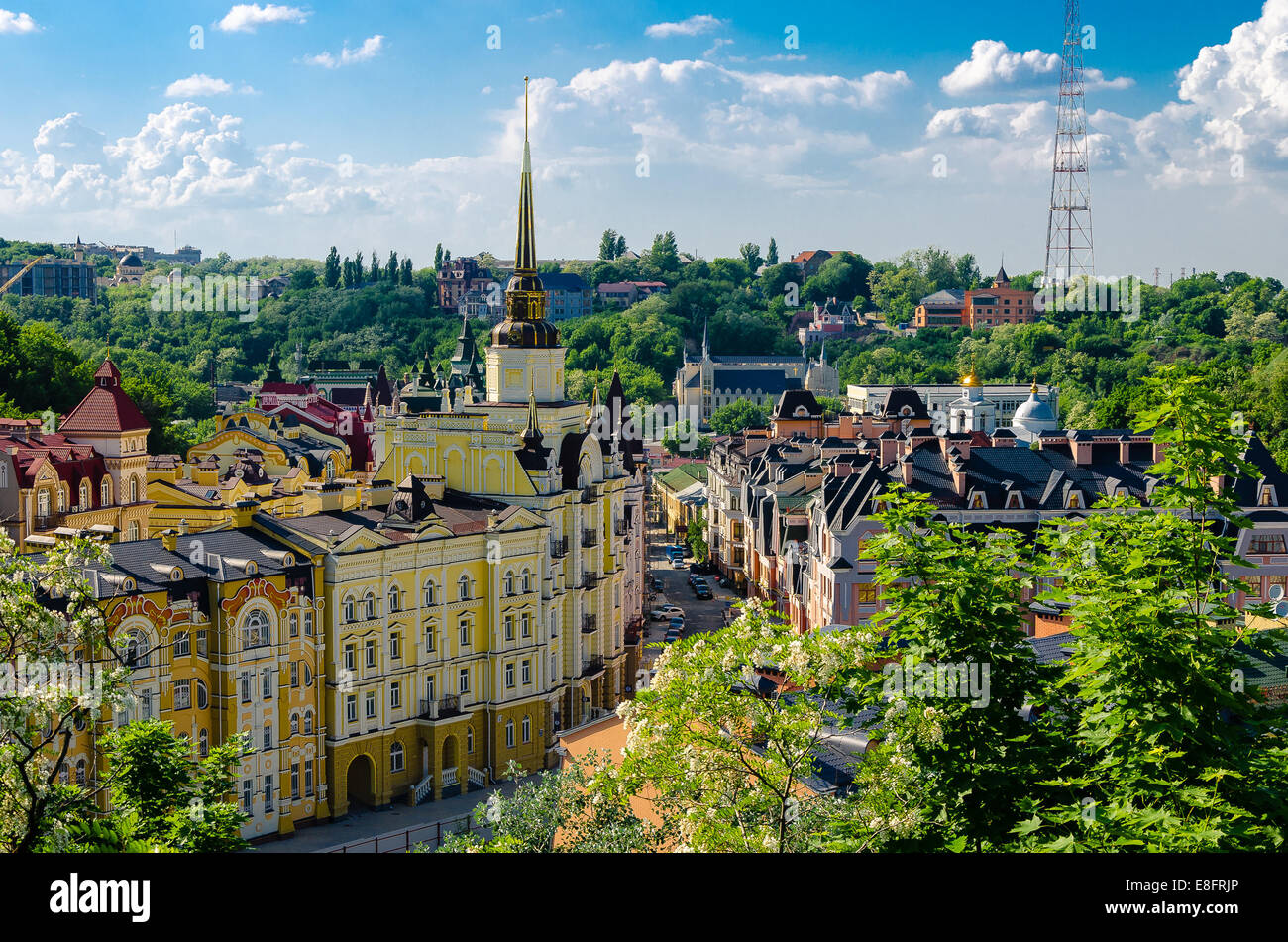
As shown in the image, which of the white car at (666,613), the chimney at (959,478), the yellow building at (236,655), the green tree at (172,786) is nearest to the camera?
the green tree at (172,786)

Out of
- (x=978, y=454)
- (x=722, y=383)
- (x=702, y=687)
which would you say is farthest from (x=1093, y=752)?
(x=722, y=383)

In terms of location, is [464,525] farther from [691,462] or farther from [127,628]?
[691,462]

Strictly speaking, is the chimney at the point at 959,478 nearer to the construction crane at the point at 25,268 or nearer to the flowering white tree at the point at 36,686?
the flowering white tree at the point at 36,686

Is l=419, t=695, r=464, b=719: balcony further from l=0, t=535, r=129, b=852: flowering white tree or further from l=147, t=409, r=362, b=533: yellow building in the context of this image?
l=0, t=535, r=129, b=852: flowering white tree

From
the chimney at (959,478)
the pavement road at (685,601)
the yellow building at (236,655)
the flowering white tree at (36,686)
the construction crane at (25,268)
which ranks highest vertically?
the construction crane at (25,268)

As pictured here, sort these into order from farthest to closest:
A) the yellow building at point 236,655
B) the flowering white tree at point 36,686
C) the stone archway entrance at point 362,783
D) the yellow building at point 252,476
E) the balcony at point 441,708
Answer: the yellow building at point 252,476
the balcony at point 441,708
the stone archway entrance at point 362,783
the yellow building at point 236,655
the flowering white tree at point 36,686

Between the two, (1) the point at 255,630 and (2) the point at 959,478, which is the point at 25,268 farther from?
(1) the point at 255,630

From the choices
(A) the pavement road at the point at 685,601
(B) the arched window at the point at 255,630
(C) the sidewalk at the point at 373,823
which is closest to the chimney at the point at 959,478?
(A) the pavement road at the point at 685,601
